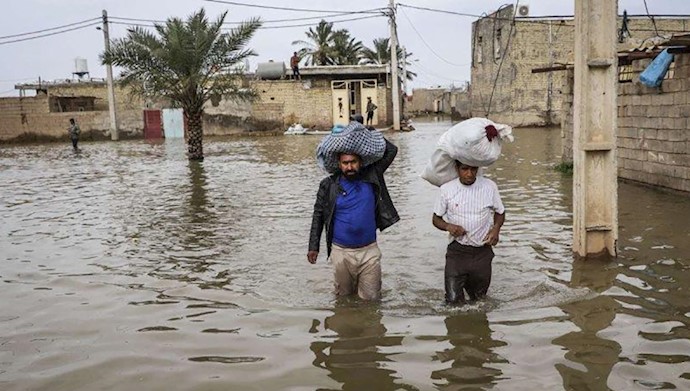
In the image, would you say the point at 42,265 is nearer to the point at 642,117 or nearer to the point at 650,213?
the point at 650,213

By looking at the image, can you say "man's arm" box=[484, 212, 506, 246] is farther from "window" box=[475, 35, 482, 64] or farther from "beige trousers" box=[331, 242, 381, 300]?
"window" box=[475, 35, 482, 64]

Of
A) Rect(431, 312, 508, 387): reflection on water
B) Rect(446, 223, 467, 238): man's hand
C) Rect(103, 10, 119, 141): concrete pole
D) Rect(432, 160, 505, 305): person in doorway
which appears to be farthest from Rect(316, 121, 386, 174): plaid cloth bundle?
Rect(103, 10, 119, 141): concrete pole

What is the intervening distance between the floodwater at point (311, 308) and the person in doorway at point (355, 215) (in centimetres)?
38

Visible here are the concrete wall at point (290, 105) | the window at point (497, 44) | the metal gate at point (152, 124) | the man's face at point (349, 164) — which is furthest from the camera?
the metal gate at point (152, 124)

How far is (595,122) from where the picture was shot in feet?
20.5

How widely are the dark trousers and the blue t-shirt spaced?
0.62m

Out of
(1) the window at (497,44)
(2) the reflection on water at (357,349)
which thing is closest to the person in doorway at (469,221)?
(2) the reflection on water at (357,349)

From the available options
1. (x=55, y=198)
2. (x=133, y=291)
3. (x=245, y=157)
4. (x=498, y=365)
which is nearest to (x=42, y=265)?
(x=133, y=291)

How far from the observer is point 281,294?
233 inches

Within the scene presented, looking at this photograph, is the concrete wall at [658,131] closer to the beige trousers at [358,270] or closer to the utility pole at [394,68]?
the beige trousers at [358,270]

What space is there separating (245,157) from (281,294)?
15823mm

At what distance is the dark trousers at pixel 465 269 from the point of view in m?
4.88

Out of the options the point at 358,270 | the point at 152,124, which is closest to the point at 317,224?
the point at 358,270

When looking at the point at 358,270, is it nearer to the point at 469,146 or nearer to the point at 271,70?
the point at 469,146
